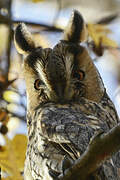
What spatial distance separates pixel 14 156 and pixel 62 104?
80cm

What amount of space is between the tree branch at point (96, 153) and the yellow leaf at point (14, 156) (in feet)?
4.56

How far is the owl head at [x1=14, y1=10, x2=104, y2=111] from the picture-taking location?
3.15 metres

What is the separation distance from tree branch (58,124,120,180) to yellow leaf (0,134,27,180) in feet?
4.56

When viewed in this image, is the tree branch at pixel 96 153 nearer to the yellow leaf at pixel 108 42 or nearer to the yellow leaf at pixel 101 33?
the yellow leaf at pixel 101 33

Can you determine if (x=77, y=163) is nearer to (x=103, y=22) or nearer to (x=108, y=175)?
(x=108, y=175)

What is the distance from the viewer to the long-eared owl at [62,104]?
2727mm

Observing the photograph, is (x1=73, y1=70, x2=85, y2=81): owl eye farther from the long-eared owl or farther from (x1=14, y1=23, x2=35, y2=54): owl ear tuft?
(x1=14, y1=23, x2=35, y2=54): owl ear tuft

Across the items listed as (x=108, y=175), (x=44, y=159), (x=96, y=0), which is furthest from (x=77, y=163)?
(x=96, y=0)

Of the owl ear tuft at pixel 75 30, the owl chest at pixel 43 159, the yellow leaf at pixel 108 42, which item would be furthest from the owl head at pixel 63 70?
the yellow leaf at pixel 108 42

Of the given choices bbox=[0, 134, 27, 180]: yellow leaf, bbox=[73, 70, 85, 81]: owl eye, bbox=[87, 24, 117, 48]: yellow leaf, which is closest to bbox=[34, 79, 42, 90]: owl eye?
bbox=[73, 70, 85, 81]: owl eye

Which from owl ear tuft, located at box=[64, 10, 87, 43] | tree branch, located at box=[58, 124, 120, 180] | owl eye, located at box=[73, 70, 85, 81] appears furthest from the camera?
owl ear tuft, located at box=[64, 10, 87, 43]

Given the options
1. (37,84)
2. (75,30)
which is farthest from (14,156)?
(75,30)

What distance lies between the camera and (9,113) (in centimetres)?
421

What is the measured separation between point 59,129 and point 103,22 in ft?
5.56
